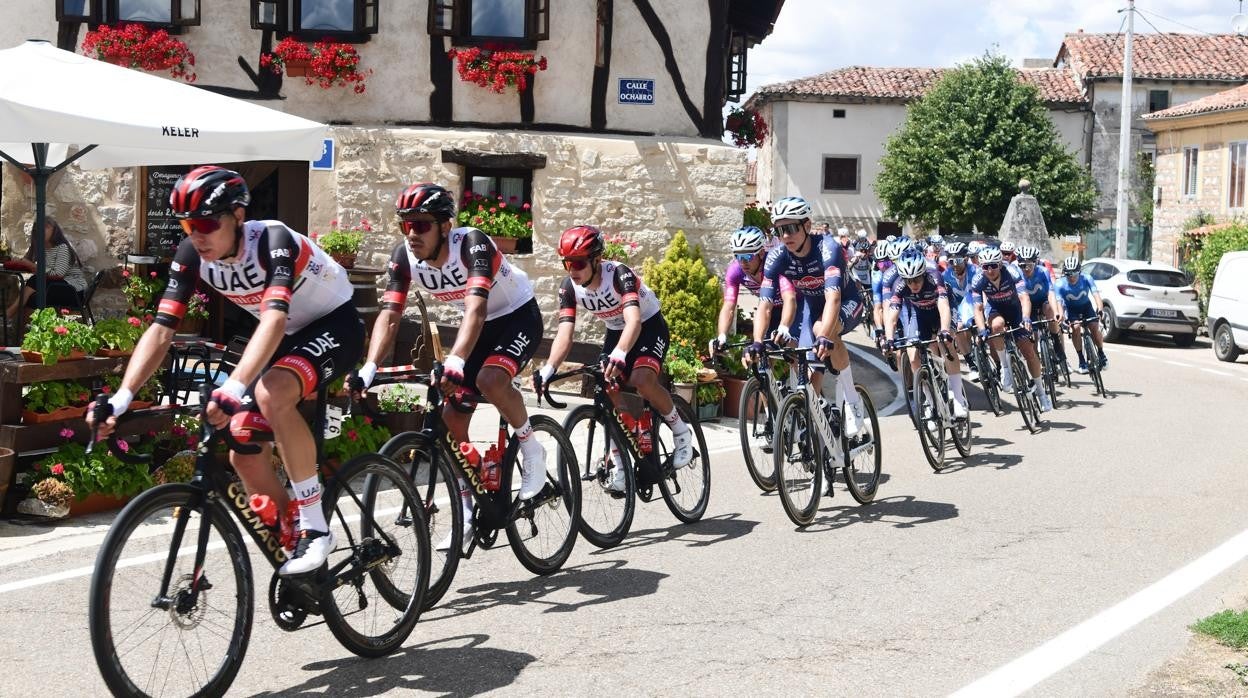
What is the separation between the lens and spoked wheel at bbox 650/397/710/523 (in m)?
8.44

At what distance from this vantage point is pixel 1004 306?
49.1 ft

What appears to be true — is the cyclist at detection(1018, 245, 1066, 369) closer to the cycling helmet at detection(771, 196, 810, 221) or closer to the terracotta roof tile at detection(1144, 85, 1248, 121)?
the cycling helmet at detection(771, 196, 810, 221)

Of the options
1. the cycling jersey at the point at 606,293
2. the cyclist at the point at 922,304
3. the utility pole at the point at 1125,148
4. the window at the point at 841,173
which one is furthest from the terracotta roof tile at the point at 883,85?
the cycling jersey at the point at 606,293

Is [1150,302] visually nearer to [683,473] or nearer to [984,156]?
[683,473]

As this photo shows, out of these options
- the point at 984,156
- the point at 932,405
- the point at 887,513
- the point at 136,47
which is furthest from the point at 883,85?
the point at 887,513

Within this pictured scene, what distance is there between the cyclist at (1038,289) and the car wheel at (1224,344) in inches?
364

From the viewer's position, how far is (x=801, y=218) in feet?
31.9

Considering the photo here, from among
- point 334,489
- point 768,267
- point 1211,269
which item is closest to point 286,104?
point 768,267

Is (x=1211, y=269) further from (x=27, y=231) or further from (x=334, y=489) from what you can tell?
(x=334, y=489)

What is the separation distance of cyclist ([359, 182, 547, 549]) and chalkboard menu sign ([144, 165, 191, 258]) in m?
10.4

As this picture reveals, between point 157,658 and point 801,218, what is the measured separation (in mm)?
6000

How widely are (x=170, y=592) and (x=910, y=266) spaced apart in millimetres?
8603

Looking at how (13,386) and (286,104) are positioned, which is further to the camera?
(286,104)

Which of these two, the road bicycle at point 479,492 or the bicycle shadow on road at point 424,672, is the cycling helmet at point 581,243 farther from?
the bicycle shadow on road at point 424,672
